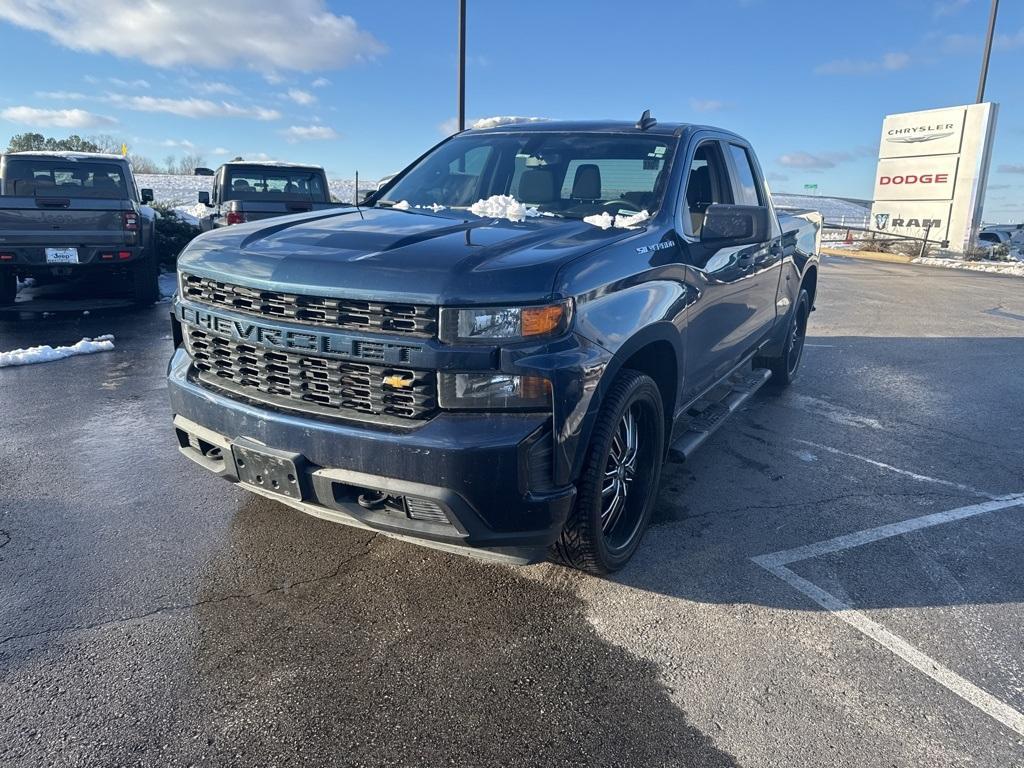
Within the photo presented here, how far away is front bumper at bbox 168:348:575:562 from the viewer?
2461mm

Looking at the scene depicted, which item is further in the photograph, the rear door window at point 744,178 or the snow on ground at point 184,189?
the snow on ground at point 184,189

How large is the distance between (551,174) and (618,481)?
5.95ft

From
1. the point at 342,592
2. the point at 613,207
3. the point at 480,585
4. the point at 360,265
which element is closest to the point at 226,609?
the point at 342,592

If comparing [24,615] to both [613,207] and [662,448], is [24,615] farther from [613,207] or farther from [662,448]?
[613,207]

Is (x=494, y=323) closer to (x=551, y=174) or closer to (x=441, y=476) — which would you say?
(x=441, y=476)

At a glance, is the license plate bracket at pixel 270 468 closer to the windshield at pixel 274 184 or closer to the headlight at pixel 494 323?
the headlight at pixel 494 323

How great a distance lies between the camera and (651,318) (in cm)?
311

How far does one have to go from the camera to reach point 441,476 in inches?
97.0

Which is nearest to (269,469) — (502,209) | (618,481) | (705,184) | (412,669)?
(412,669)

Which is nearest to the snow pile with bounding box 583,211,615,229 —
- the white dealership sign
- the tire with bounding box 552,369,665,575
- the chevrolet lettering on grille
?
the tire with bounding box 552,369,665,575

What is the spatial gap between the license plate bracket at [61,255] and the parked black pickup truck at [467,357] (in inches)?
255

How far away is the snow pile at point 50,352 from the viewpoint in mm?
6559

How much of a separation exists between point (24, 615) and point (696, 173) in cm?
380

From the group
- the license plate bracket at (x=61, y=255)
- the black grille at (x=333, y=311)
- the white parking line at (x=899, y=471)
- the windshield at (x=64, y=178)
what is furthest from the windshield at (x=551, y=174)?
the windshield at (x=64, y=178)
